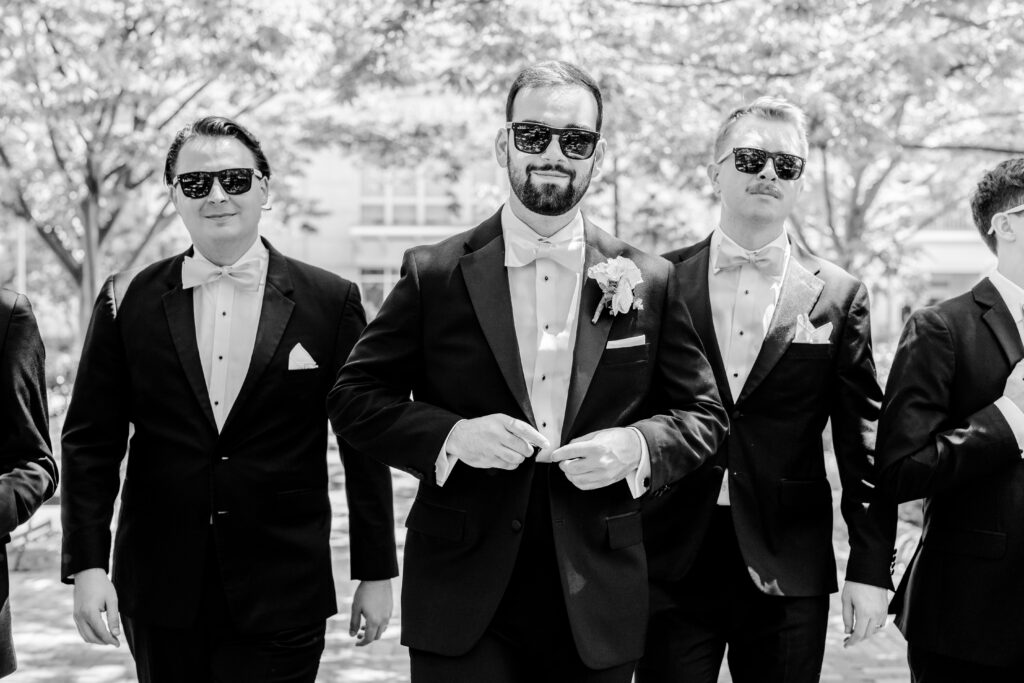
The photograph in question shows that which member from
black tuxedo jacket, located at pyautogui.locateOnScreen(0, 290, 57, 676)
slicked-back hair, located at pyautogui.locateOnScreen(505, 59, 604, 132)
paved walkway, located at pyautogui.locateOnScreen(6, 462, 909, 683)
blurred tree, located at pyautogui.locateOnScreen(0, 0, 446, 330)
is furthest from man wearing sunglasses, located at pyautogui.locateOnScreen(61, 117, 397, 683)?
blurred tree, located at pyautogui.locateOnScreen(0, 0, 446, 330)

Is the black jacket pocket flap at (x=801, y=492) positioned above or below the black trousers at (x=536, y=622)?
above

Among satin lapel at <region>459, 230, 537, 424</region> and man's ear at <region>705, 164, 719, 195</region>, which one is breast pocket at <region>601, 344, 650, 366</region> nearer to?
satin lapel at <region>459, 230, 537, 424</region>

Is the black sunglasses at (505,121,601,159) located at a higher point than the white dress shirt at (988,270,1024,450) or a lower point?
higher

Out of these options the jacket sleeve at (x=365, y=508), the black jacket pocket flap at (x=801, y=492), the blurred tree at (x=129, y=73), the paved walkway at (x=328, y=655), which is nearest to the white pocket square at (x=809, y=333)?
the black jacket pocket flap at (x=801, y=492)

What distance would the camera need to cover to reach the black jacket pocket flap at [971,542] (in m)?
3.34

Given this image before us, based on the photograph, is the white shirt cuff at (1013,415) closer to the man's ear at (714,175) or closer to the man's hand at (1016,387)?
the man's hand at (1016,387)

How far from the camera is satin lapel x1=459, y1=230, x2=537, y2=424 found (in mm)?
3033

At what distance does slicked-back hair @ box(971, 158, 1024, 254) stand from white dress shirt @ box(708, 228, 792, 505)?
64cm

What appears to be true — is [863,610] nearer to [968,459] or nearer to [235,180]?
[968,459]

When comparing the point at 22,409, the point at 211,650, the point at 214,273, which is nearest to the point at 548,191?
the point at 214,273

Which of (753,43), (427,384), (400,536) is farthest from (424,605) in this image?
(753,43)

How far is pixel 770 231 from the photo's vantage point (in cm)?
398

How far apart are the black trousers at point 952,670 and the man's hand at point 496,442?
146 cm

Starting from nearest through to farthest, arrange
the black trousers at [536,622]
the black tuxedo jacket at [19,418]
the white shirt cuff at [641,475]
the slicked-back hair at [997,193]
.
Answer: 1. the white shirt cuff at [641,475]
2. the black trousers at [536,622]
3. the black tuxedo jacket at [19,418]
4. the slicked-back hair at [997,193]
